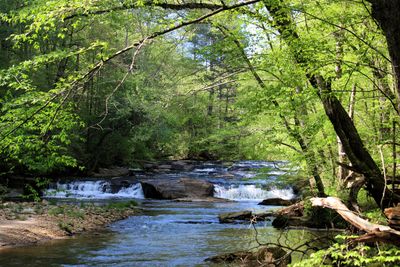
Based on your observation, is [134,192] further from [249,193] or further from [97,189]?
[249,193]

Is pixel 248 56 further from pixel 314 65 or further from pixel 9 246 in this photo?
pixel 9 246

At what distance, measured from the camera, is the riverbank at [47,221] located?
34.5 ft

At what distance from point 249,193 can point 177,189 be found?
145 inches

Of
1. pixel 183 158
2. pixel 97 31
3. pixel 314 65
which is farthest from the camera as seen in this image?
pixel 183 158

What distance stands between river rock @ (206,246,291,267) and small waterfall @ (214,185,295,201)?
13.5 meters

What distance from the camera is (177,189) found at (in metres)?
Answer: 21.9

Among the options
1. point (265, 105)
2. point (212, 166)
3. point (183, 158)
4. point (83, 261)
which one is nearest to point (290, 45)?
point (265, 105)

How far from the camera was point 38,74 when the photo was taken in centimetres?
2386

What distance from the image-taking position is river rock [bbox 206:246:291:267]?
26.1 feet

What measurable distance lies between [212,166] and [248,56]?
79.2 feet

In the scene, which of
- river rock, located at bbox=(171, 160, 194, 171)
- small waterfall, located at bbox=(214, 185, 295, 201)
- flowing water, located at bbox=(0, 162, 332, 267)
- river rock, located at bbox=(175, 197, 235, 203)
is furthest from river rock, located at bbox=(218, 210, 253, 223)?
river rock, located at bbox=(171, 160, 194, 171)

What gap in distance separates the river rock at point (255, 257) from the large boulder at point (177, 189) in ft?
41.4

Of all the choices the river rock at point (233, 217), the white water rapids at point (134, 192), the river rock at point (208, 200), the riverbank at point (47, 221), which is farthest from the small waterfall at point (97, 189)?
the river rock at point (233, 217)

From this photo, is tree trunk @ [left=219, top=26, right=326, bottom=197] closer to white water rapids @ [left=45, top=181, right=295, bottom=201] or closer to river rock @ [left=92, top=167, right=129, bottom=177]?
white water rapids @ [left=45, top=181, right=295, bottom=201]
